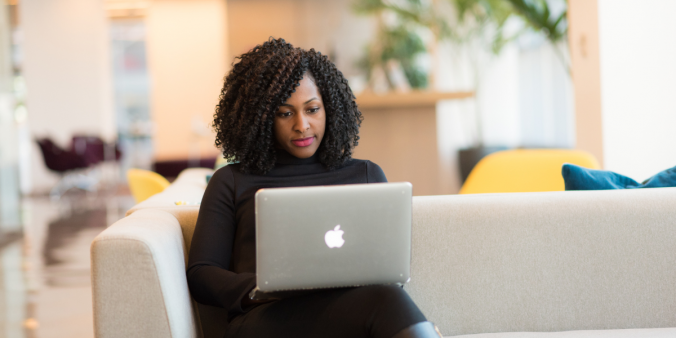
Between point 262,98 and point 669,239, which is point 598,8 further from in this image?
point 262,98

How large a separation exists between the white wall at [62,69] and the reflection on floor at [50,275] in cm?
371

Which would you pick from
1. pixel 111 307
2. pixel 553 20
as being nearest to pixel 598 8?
pixel 553 20

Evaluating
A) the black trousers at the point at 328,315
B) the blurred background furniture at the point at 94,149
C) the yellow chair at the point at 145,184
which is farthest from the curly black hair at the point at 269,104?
the blurred background furniture at the point at 94,149

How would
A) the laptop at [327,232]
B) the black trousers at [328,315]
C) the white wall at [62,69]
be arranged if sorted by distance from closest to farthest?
the laptop at [327,232], the black trousers at [328,315], the white wall at [62,69]

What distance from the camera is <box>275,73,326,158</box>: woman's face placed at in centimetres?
164

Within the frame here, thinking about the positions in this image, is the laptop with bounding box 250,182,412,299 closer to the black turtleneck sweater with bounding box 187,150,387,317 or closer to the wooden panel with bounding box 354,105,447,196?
the black turtleneck sweater with bounding box 187,150,387,317

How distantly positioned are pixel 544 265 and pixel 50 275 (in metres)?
3.54

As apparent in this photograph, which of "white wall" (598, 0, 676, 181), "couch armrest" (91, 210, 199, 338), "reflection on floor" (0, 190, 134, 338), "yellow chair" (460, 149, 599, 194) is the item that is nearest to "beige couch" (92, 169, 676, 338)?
"couch armrest" (91, 210, 199, 338)

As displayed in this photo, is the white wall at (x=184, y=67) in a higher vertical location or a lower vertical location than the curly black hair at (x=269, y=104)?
higher

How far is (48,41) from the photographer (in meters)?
10.6

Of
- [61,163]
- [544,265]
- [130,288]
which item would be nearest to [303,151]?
[130,288]

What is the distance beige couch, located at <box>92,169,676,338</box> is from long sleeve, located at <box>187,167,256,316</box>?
0.37 ft

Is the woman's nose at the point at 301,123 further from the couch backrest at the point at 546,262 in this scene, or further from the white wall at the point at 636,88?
the white wall at the point at 636,88

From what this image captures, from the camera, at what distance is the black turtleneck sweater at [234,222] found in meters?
1.39
